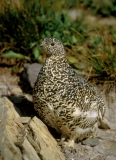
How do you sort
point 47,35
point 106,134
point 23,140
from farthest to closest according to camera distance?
1. point 47,35
2. point 106,134
3. point 23,140

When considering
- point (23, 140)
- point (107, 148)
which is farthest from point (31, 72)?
point (23, 140)

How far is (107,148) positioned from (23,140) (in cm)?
175

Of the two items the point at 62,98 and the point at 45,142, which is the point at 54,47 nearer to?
the point at 62,98

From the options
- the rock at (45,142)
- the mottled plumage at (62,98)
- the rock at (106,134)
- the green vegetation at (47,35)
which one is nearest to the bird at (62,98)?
the mottled plumage at (62,98)

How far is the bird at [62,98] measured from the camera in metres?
5.45

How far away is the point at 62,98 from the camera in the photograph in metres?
5.44

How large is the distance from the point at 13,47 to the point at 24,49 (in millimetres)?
209

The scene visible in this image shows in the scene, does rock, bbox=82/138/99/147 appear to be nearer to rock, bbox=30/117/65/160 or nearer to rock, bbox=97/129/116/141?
rock, bbox=97/129/116/141

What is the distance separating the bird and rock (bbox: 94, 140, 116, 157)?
0.37m

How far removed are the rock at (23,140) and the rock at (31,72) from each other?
1610mm

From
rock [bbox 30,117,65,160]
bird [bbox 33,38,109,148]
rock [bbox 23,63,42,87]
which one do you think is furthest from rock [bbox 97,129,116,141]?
rock [bbox 23,63,42,87]

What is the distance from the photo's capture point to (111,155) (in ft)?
19.1

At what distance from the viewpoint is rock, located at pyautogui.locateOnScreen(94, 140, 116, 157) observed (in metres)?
5.89

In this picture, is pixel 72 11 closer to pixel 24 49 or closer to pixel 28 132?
pixel 24 49
